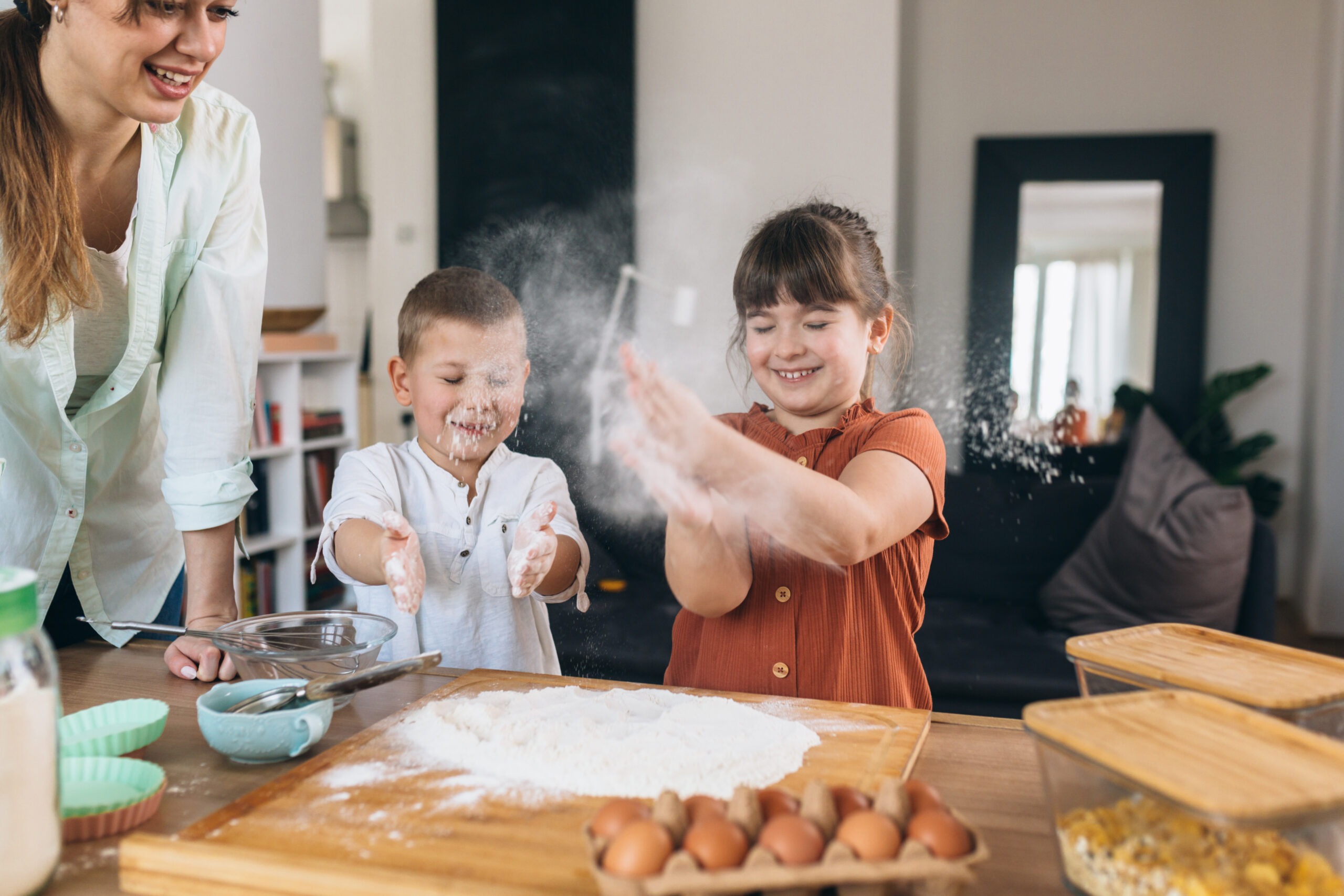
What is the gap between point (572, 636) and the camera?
141cm

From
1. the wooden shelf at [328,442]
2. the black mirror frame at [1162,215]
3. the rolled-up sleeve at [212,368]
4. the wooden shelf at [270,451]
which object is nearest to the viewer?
the rolled-up sleeve at [212,368]

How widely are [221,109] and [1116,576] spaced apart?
231cm

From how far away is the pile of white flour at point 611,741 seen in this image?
2.38 ft

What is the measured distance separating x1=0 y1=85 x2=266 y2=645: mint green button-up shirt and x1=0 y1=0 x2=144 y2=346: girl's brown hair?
60mm

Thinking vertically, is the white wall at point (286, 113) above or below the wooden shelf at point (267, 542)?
above

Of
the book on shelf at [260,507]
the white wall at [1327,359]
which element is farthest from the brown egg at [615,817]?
the white wall at [1327,359]

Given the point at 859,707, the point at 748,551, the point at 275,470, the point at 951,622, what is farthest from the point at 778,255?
the point at 275,470

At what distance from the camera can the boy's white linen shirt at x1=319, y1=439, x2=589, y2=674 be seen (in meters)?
1.25

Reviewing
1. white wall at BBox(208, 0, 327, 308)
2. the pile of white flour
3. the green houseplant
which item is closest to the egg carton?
the pile of white flour

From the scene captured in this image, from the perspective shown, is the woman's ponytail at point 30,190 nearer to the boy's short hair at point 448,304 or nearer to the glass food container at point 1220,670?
the boy's short hair at point 448,304

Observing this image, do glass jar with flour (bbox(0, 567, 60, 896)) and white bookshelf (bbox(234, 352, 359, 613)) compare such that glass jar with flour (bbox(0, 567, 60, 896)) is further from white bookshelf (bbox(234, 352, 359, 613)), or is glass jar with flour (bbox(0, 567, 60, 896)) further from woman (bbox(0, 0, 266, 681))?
white bookshelf (bbox(234, 352, 359, 613))

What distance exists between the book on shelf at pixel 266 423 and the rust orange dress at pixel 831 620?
7.84ft

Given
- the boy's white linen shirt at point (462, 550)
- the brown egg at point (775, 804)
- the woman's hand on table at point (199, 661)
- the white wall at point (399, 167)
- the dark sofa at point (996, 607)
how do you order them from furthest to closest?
the dark sofa at point (996, 607) → the white wall at point (399, 167) → the boy's white linen shirt at point (462, 550) → the woman's hand on table at point (199, 661) → the brown egg at point (775, 804)

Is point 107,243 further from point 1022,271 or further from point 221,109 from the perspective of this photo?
point 1022,271
